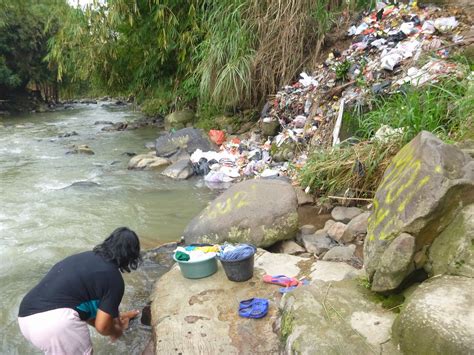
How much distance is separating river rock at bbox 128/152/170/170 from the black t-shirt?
5.29 metres

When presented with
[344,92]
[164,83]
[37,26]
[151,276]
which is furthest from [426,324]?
[37,26]

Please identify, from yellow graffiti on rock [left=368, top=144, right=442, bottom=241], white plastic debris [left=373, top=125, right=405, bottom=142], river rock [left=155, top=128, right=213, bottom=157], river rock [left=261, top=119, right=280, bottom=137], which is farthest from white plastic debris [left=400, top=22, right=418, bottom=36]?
yellow graffiti on rock [left=368, top=144, right=442, bottom=241]

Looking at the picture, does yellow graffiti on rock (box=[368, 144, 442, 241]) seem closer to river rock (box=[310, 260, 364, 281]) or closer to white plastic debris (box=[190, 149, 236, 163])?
river rock (box=[310, 260, 364, 281])

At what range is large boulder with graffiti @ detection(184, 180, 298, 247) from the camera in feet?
12.6

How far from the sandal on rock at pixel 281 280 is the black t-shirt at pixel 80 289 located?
1100 millimetres

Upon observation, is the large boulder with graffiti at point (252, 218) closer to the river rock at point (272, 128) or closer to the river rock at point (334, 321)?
the river rock at point (334, 321)

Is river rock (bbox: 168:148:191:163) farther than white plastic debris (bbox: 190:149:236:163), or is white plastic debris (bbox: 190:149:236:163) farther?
river rock (bbox: 168:148:191:163)

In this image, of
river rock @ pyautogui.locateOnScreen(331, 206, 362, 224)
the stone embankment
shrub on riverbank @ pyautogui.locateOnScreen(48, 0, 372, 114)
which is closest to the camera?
the stone embankment

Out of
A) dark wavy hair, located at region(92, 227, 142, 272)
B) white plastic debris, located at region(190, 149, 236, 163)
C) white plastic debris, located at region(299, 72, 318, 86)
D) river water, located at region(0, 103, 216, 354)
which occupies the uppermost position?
white plastic debris, located at region(299, 72, 318, 86)

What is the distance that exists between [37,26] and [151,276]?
18.0m

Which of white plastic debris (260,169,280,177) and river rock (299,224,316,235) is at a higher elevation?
white plastic debris (260,169,280,177)

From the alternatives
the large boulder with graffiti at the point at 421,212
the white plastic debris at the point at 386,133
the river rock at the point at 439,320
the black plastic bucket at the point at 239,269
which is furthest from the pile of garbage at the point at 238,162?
the river rock at the point at 439,320

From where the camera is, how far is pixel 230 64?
7871 mm

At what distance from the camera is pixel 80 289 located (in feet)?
7.76
